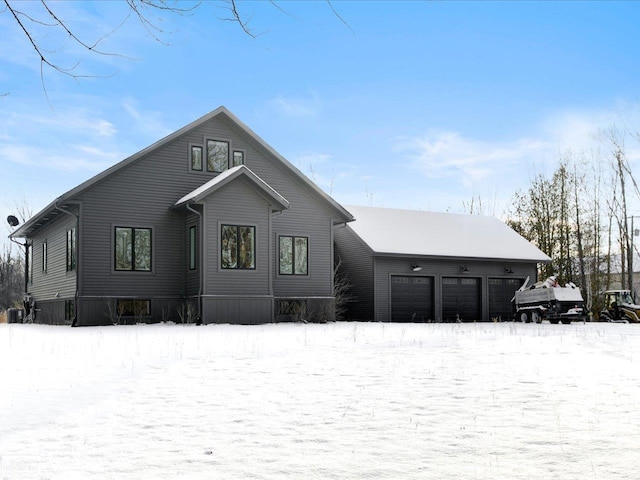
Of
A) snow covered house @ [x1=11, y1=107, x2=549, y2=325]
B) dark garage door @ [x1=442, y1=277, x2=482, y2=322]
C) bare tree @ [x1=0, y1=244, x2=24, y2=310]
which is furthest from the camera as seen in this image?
bare tree @ [x1=0, y1=244, x2=24, y2=310]

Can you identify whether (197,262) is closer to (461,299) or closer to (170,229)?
(170,229)

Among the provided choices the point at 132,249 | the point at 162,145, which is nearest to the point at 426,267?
the point at 162,145

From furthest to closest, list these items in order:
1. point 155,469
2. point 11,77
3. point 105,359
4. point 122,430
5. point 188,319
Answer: point 188,319, point 105,359, point 122,430, point 11,77, point 155,469

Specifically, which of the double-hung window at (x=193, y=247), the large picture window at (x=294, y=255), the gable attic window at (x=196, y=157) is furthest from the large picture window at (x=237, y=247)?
the gable attic window at (x=196, y=157)

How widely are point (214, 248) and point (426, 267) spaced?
11501 millimetres

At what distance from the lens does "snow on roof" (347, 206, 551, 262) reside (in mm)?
31203

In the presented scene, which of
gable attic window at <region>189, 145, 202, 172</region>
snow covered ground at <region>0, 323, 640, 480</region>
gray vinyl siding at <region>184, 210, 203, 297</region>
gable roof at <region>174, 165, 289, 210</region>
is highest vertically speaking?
gable attic window at <region>189, 145, 202, 172</region>

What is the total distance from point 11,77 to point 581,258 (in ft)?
133

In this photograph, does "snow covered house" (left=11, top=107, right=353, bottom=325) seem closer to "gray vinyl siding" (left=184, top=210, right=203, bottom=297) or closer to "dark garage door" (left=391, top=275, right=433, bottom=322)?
"gray vinyl siding" (left=184, top=210, right=203, bottom=297)

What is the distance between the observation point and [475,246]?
33.7 m

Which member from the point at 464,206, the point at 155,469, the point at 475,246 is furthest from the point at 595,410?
the point at 464,206

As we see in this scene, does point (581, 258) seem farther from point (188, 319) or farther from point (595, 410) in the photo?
point (595, 410)

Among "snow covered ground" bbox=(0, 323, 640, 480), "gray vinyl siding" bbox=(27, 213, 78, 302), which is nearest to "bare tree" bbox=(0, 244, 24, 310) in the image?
"gray vinyl siding" bbox=(27, 213, 78, 302)

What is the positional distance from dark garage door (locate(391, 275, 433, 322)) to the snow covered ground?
1624 centimetres
